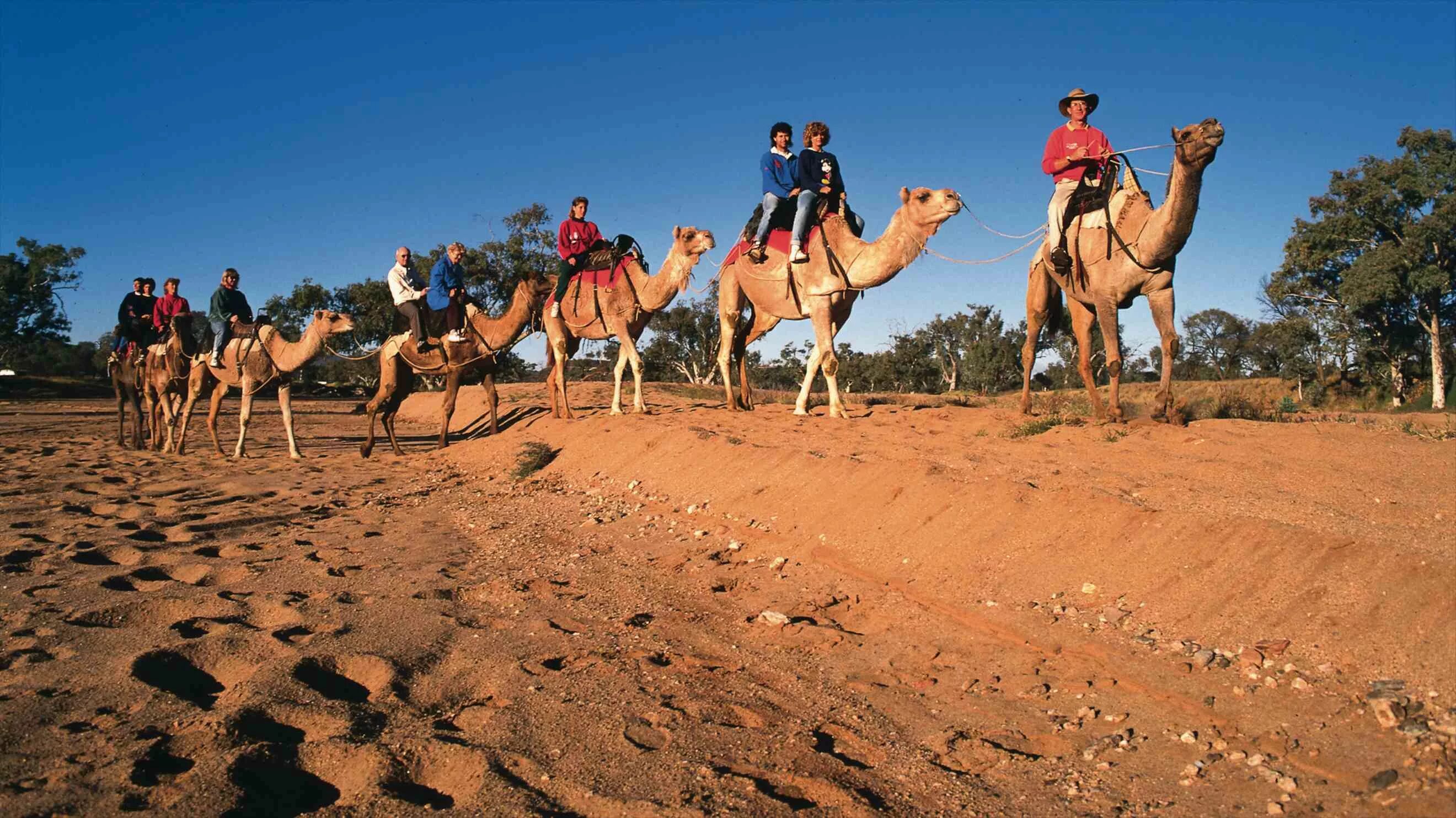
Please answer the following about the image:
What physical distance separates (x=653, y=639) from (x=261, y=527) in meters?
4.64

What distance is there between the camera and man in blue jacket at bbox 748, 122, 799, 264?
11164 millimetres

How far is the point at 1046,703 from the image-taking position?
3580 millimetres

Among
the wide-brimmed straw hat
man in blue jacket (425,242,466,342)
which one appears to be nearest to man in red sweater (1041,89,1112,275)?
the wide-brimmed straw hat

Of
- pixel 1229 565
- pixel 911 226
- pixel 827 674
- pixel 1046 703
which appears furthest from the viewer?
pixel 911 226

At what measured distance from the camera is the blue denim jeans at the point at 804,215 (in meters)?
10.9

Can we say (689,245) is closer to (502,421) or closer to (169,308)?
(502,421)

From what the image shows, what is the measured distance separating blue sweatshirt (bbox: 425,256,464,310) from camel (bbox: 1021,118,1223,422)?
28.5 ft

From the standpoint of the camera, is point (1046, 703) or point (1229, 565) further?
point (1229, 565)

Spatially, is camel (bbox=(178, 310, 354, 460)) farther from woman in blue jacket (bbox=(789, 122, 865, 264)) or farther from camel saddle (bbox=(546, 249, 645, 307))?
woman in blue jacket (bbox=(789, 122, 865, 264))

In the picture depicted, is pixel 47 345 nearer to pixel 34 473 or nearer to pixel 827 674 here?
pixel 34 473

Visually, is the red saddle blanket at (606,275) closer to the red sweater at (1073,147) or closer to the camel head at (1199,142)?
the red sweater at (1073,147)

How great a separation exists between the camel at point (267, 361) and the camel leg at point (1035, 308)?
10.2m

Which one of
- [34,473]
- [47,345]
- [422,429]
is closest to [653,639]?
[34,473]

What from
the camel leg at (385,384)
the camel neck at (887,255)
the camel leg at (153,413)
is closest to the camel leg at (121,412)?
the camel leg at (153,413)
